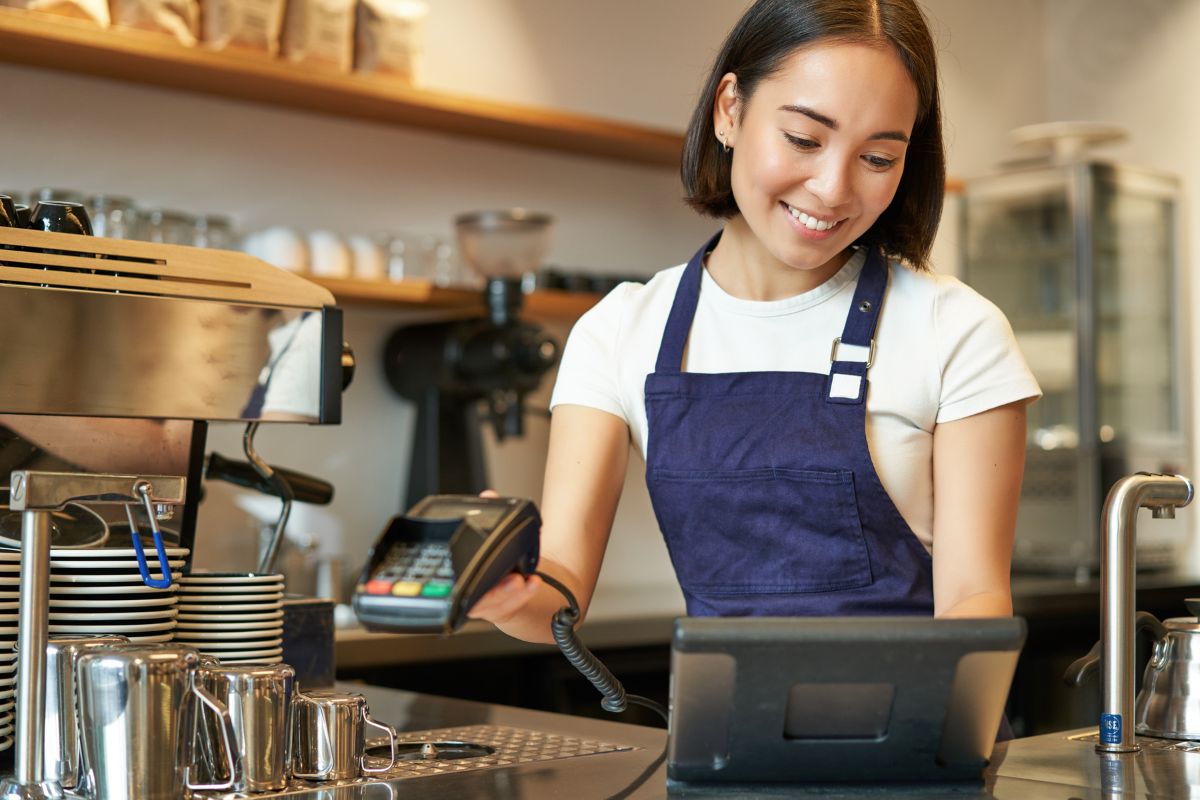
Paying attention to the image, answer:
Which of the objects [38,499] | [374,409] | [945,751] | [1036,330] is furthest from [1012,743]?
[1036,330]

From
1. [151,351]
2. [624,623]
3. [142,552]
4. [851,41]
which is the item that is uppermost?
[851,41]

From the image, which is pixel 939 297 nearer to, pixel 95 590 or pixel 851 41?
pixel 851 41

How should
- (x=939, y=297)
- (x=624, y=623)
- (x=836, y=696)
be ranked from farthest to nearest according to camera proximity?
1. (x=624, y=623)
2. (x=939, y=297)
3. (x=836, y=696)

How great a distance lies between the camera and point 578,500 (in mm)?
1629

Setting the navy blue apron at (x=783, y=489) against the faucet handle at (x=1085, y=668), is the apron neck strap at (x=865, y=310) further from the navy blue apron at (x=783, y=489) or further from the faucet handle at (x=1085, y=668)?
the faucet handle at (x=1085, y=668)

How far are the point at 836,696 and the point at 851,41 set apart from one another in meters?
0.73

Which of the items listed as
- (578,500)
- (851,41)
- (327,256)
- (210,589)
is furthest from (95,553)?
(327,256)

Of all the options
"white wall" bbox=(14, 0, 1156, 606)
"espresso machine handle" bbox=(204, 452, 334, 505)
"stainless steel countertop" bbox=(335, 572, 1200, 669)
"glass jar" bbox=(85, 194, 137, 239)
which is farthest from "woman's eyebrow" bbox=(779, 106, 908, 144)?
"glass jar" bbox=(85, 194, 137, 239)

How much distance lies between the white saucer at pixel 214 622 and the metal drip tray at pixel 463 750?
0.17 m

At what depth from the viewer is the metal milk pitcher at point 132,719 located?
3.67ft

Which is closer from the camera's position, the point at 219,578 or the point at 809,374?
the point at 219,578

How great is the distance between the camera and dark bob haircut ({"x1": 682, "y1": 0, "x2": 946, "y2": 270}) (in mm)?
1538

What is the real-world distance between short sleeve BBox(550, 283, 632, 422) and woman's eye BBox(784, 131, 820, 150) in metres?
0.31

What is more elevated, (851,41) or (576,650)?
(851,41)
